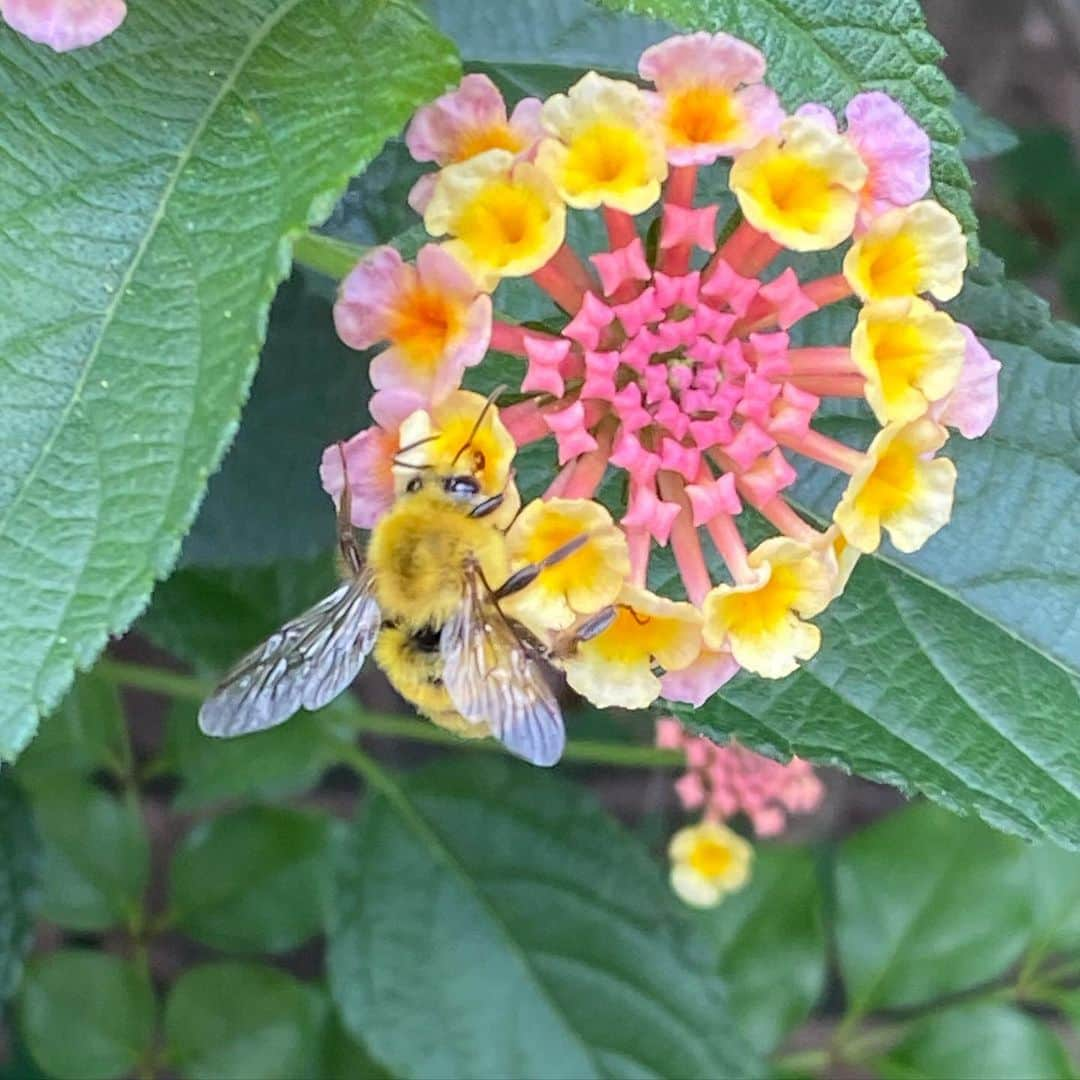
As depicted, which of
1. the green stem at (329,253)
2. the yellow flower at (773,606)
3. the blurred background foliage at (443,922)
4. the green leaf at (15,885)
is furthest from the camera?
the blurred background foliage at (443,922)

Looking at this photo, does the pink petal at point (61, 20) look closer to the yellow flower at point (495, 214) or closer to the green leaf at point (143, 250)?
the green leaf at point (143, 250)

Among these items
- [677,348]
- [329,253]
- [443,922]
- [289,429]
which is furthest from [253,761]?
[677,348]

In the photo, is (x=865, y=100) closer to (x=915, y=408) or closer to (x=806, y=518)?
(x=915, y=408)

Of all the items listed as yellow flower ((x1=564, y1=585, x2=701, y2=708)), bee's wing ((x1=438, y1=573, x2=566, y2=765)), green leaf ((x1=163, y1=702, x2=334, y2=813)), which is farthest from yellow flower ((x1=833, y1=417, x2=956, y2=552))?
green leaf ((x1=163, y1=702, x2=334, y2=813))

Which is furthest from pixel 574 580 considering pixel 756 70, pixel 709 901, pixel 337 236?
pixel 709 901

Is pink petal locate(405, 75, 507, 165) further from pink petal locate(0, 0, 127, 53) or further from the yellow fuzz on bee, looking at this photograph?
the yellow fuzz on bee

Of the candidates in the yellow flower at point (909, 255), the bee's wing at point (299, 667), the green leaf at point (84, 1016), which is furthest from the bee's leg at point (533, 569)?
the green leaf at point (84, 1016)
